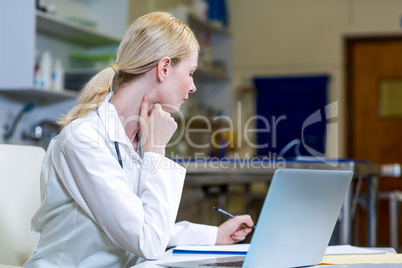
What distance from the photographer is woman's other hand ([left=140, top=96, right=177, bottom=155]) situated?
1217mm

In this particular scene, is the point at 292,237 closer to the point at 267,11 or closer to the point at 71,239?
the point at 71,239

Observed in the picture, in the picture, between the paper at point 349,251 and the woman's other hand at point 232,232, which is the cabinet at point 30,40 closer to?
the woman's other hand at point 232,232

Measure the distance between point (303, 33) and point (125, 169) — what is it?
4863mm

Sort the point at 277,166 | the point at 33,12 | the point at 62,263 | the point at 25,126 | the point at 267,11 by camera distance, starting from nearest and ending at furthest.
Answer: the point at 62,263, the point at 277,166, the point at 33,12, the point at 25,126, the point at 267,11

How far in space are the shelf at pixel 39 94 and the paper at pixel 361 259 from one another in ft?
7.69

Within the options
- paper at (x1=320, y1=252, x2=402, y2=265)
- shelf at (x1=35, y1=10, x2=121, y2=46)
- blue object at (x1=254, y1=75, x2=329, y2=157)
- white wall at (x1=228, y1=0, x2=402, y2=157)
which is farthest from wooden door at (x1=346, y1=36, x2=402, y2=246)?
paper at (x1=320, y1=252, x2=402, y2=265)

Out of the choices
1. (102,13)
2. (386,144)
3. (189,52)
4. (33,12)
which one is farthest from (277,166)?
(386,144)

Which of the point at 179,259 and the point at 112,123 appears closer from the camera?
the point at 179,259

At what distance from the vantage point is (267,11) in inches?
233

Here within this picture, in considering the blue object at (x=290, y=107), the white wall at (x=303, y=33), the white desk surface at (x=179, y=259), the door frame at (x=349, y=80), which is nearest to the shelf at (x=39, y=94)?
the white desk surface at (x=179, y=259)

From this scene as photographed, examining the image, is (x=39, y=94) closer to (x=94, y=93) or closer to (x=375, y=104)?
(x=94, y=93)

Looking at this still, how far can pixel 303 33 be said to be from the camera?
5.80 meters

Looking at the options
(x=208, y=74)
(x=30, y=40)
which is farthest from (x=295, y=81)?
(x=30, y=40)

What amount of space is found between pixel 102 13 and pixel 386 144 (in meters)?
3.06
